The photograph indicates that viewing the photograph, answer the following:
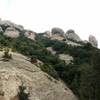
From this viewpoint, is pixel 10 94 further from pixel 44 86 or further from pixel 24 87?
pixel 44 86

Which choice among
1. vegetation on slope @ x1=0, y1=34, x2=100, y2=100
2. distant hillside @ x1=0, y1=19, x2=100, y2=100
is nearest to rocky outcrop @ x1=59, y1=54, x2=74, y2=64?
distant hillside @ x1=0, y1=19, x2=100, y2=100

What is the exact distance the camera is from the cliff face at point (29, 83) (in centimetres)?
4710

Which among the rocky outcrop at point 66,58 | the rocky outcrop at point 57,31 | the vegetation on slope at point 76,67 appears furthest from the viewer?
the rocky outcrop at point 57,31

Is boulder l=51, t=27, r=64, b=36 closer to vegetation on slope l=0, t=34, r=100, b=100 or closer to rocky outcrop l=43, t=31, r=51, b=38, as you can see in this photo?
rocky outcrop l=43, t=31, r=51, b=38

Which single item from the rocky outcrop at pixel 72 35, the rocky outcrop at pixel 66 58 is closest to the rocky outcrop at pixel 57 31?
the rocky outcrop at pixel 72 35

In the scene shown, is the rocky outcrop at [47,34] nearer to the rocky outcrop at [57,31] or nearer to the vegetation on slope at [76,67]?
the rocky outcrop at [57,31]

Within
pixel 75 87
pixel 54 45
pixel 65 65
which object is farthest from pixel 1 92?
pixel 54 45

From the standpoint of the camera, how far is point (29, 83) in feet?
162

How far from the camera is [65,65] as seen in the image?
211 feet

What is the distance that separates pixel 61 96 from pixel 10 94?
347 inches

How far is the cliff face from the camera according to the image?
1854 inches

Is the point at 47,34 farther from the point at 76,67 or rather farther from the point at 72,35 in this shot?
the point at 76,67

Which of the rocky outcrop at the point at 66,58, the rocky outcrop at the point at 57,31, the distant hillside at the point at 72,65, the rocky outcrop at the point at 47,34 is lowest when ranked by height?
the rocky outcrop at the point at 47,34

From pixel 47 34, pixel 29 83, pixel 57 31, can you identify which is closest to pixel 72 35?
pixel 57 31
